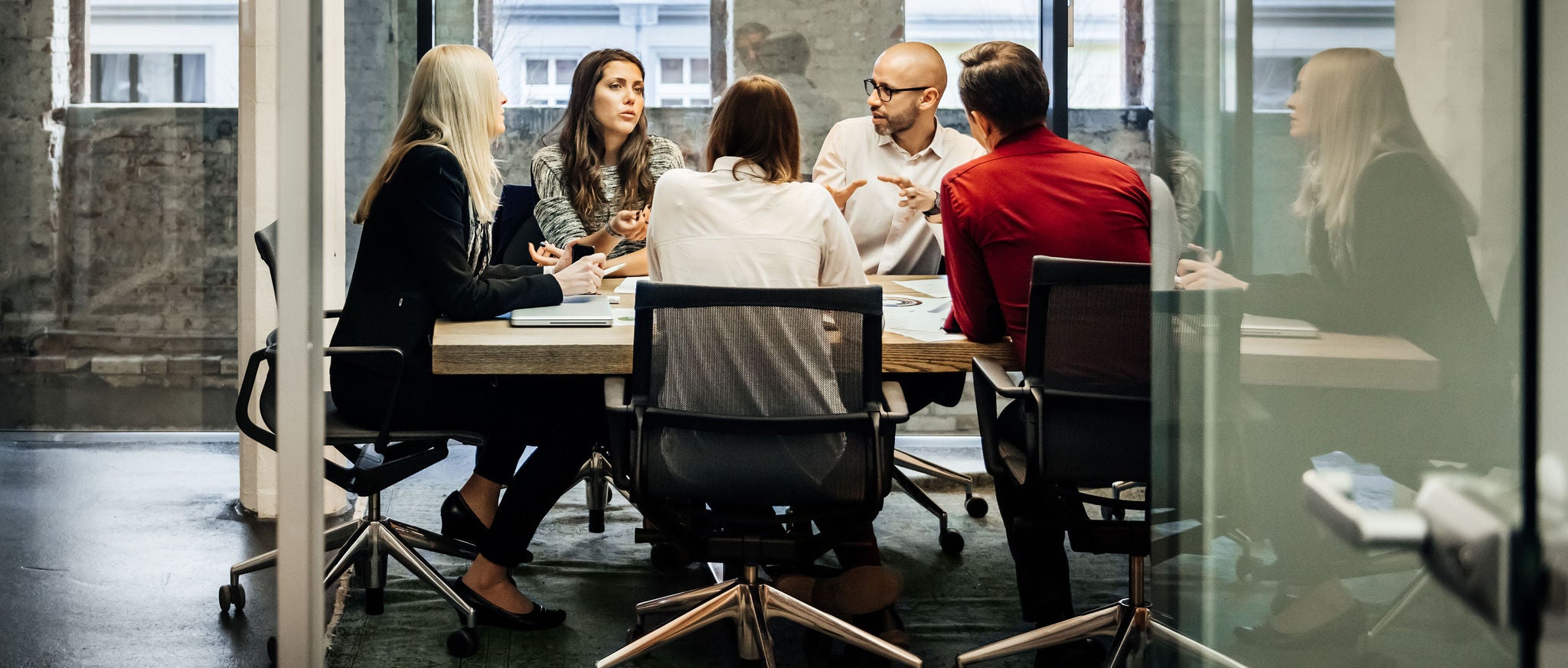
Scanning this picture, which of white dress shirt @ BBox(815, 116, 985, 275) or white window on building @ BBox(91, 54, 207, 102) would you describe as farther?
white dress shirt @ BBox(815, 116, 985, 275)

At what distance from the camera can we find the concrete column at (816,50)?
201 inches

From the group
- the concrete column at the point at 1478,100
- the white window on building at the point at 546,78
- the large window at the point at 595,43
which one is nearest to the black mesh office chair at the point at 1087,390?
the concrete column at the point at 1478,100

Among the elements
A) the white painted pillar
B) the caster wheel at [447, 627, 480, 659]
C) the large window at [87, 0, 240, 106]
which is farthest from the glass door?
the large window at [87, 0, 240, 106]

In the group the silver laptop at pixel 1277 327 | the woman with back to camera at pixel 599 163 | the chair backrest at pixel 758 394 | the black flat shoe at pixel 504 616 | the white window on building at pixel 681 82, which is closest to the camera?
the silver laptop at pixel 1277 327

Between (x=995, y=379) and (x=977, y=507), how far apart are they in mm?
1592

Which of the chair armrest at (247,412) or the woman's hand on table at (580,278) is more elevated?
the woman's hand on table at (580,278)

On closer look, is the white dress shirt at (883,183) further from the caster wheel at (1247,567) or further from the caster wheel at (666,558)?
the caster wheel at (1247,567)

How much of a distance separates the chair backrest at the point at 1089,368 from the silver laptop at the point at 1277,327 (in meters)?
1.16

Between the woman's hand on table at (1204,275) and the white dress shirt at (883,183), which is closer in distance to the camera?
the woman's hand on table at (1204,275)

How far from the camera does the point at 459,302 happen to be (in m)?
2.46

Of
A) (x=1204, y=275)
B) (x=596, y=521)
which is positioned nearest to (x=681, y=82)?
(x=596, y=521)

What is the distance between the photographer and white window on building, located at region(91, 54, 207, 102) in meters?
3.15

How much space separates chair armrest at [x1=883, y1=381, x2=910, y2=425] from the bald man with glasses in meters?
1.60

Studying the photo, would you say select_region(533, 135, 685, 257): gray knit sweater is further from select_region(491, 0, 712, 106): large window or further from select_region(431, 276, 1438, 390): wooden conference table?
select_region(491, 0, 712, 106): large window
